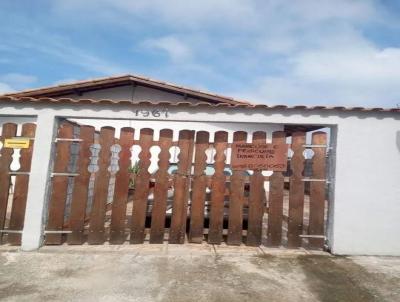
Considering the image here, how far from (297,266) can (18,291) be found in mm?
3580

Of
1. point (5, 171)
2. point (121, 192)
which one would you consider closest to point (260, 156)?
point (121, 192)

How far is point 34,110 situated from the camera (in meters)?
5.14

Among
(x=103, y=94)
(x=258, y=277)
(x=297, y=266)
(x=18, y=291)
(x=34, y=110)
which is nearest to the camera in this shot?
(x=18, y=291)

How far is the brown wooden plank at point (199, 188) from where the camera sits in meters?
5.40

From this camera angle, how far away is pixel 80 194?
5250mm

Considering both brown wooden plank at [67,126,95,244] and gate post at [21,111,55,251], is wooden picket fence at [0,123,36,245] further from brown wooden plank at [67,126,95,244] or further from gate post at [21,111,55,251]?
brown wooden plank at [67,126,95,244]

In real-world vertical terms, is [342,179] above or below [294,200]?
above

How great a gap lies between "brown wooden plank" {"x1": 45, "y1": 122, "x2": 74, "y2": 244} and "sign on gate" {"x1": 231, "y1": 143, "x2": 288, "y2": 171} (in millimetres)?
2827

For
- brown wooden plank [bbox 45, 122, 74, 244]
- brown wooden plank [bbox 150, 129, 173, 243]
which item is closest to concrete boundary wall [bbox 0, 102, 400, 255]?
brown wooden plank [bbox 45, 122, 74, 244]

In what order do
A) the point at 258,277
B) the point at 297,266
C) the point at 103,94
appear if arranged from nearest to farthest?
1. the point at 258,277
2. the point at 297,266
3. the point at 103,94

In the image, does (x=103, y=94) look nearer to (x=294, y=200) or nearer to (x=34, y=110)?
(x=34, y=110)

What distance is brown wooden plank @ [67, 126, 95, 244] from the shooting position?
17.2ft

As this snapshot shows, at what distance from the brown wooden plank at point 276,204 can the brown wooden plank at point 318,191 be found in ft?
1.70

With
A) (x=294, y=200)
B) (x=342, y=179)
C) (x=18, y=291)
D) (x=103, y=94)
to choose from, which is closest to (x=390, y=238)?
(x=342, y=179)
